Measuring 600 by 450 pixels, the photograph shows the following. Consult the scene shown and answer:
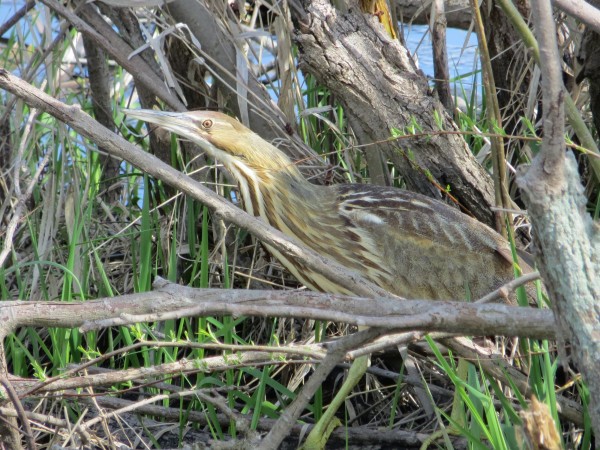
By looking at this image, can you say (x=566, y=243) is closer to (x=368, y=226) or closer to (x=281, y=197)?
(x=368, y=226)

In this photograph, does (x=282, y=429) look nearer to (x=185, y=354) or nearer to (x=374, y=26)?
(x=185, y=354)

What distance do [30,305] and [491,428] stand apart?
2.73 ft

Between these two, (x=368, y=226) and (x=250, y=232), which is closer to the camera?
(x=250, y=232)

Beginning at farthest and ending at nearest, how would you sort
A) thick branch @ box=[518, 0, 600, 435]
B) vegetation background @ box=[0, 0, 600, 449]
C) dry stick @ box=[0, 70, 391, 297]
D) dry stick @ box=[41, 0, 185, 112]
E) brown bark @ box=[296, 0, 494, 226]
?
dry stick @ box=[41, 0, 185, 112] → brown bark @ box=[296, 0, 494, 226] → vegetation background @ box=[0, 0, 600, 449] → dry stick @ box=[0, 70, 391, 297] → thick branch @ box=[518, 0, 600, 435]

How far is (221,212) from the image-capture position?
1684mm

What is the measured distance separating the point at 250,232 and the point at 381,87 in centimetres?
104

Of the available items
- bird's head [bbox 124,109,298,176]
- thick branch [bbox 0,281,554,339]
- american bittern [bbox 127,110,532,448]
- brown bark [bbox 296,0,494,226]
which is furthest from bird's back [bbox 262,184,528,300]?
thick branch [bbox 0,281,554,339]

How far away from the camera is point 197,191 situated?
1.71 metres

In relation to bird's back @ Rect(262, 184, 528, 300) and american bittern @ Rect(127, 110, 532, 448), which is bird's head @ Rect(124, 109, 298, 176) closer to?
american bittern @ Rect(127, 110, 532, 448)

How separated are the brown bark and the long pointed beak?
36 centimetres

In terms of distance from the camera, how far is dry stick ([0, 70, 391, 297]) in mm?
1641

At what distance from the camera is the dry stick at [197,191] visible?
164 centimetres

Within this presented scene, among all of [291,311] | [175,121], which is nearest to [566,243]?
[291,311]

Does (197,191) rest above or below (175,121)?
below
